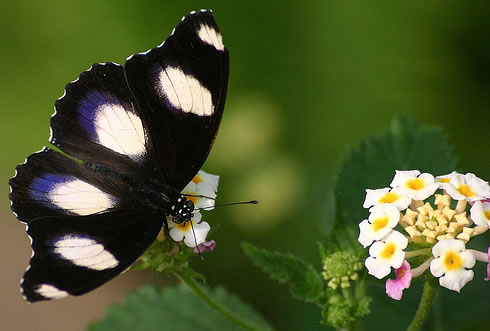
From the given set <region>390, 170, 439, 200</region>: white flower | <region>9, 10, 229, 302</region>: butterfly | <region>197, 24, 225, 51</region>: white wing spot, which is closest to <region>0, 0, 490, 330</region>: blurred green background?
<region>9, 10, 229, 302</region>: butterfly

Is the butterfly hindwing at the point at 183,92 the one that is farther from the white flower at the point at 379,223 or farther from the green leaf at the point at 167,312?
the green leaf at the point at 167,312

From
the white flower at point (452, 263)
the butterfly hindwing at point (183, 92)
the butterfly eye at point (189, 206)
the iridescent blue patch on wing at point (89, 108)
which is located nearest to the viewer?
the white flower at point (452, 263)

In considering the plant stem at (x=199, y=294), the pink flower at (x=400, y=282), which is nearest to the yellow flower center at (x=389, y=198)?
the pink flower at (x=400, y=282)

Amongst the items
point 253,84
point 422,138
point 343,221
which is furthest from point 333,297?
point 253,84

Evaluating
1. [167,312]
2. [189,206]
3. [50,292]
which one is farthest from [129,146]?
[167,312]

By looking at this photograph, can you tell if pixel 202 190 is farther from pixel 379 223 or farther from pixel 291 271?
pixel 379 223

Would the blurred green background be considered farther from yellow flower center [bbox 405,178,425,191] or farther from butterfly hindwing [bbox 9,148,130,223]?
yellow flower center [bbox 405,178,425,191]
